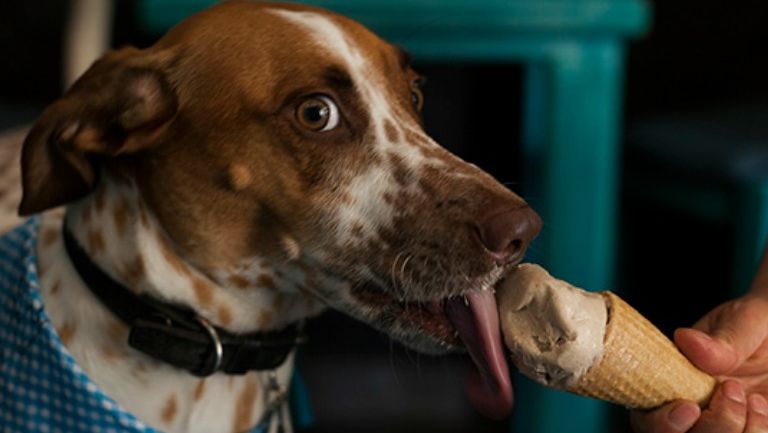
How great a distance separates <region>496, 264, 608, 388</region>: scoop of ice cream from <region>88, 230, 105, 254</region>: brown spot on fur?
43cm

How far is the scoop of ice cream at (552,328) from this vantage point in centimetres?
95

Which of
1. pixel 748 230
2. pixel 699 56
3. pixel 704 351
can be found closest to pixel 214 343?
pixel 704 351

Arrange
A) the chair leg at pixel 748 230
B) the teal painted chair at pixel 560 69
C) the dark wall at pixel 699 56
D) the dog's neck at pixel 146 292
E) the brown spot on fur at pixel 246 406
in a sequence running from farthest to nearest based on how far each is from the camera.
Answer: the dark wall at pixel 699 56, the chair leg at pixel 748 230, the teal painted chair at pixel 560 69, the brown spot on fur at pixel 246 406, the dog's neck at pixel 146 292

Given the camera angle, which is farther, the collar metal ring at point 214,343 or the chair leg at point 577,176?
the chair leg at point 577,176

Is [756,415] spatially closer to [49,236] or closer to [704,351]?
[704,351]

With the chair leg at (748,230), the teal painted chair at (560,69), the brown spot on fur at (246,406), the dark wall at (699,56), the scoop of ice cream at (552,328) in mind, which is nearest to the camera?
the scoop of ice cream at (552,328)

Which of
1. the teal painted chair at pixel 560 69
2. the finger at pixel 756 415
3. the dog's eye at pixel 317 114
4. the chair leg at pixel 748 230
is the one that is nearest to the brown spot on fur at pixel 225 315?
the dog's eye at pixel 317 114

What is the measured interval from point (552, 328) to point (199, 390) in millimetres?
441

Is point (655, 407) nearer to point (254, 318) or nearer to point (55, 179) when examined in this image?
point (254, 318)

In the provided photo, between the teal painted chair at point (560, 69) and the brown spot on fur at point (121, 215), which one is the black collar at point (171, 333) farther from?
the teal painted chair at point (560, 69)

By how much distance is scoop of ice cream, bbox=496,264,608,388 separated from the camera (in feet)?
3.12

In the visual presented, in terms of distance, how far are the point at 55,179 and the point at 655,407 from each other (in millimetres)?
633

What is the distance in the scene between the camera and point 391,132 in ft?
3.77

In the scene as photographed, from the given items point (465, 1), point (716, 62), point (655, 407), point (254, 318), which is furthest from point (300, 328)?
point (716, 62)
